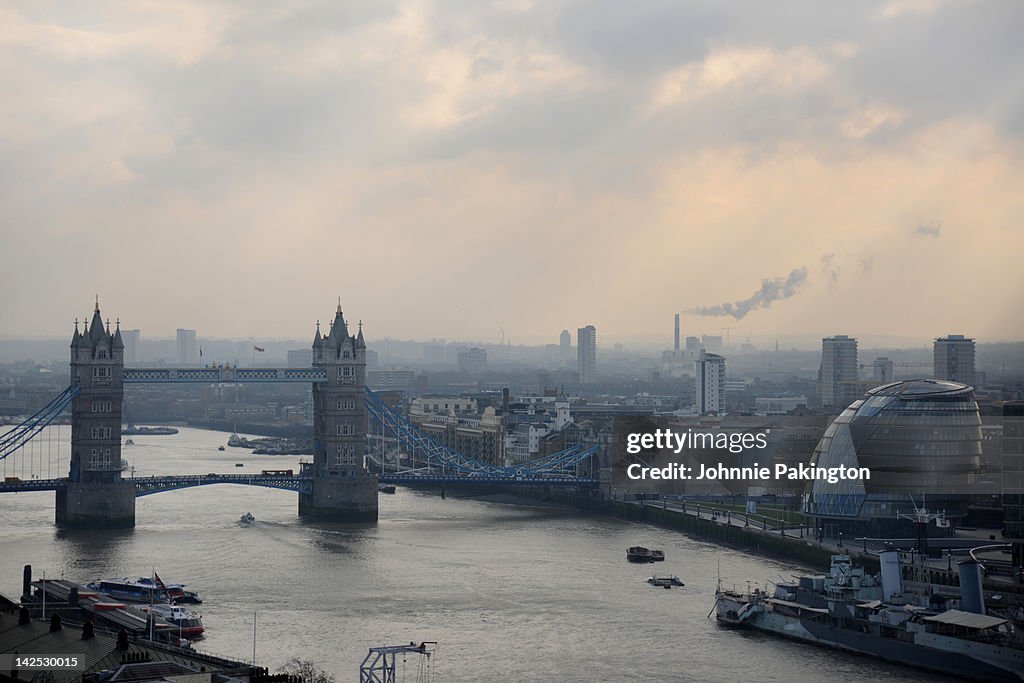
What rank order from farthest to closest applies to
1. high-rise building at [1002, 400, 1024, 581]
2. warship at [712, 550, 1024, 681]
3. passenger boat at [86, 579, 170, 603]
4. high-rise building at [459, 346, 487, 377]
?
high-rise building at [459, 346, 487, 377], high-rise building at [1002, 400, 1024, 581], passenger boat at [86, 579, 170, 603], warship at [712, 550, 1024, 681]

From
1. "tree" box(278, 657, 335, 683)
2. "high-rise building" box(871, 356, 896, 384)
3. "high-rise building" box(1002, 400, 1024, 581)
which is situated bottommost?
A: "tree" box(278, 657, 335, 683)

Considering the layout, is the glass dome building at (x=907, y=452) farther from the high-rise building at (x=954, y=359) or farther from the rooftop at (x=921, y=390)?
the high-rise building at (x=954, y=359)

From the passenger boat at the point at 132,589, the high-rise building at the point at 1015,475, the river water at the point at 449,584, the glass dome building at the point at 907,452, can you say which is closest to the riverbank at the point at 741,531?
the river water at the point at 449,584

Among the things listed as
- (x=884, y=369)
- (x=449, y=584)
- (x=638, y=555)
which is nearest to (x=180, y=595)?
(x=449, y=584)

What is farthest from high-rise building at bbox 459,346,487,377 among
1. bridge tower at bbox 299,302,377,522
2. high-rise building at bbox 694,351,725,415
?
bridge tower at bbox 299,302,377,522

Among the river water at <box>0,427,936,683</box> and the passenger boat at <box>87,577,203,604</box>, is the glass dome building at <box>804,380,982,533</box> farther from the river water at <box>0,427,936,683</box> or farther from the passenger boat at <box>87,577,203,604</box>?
the passenger boat at <box>87,577,203,604</box>

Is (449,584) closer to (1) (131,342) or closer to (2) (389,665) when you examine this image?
(2) (389,665)
